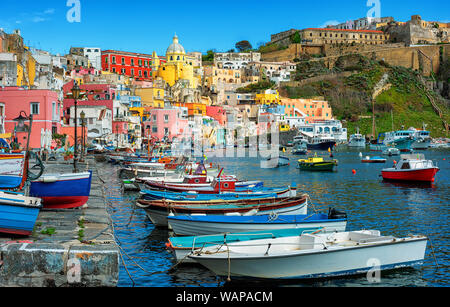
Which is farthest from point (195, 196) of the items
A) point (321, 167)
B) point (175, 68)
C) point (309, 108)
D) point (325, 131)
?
point (309, 108)

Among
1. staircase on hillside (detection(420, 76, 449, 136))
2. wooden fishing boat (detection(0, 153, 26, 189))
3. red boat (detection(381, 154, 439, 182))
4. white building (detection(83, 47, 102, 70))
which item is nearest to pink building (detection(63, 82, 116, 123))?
white building (detection(83, 47, 102, 70))

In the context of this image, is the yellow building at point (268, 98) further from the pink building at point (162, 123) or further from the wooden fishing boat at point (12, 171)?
the wooden fishing boat at point (12, 171)

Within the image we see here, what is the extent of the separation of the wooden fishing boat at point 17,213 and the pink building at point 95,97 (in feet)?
176

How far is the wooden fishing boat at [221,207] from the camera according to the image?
17812 millimetres

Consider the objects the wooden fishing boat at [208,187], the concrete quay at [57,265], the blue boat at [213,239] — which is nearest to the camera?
the concrete quay at [57,265]

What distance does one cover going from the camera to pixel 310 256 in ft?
39.9

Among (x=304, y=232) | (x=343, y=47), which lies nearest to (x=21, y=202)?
(x=304, y=232)

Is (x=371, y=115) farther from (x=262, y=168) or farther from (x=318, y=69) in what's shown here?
(x=262, y=168)

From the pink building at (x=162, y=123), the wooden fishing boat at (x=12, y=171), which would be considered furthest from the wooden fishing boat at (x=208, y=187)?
the pink building at (x=162, y=123)

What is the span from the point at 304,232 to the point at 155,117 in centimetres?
6734

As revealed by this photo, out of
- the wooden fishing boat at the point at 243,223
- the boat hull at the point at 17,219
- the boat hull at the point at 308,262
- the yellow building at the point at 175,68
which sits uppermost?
the yellow building at the point at 175,68

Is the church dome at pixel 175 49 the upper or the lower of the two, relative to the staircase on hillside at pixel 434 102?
upper

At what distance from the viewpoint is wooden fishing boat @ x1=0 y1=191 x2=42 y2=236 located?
1163 centimetres
